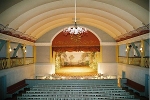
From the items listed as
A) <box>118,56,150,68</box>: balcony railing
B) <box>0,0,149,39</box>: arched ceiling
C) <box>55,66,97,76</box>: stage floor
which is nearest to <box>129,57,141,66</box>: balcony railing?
<box>118,56,150,68</box>: balcony railing

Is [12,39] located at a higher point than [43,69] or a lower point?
higher

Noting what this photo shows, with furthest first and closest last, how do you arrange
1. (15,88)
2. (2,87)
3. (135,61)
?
(135,61)
(15,88)
(2,87)

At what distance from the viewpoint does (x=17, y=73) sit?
14.9m

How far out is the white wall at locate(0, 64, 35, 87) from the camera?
12.9 meters

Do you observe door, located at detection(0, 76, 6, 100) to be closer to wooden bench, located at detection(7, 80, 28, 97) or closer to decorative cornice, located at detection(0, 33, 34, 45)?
wooden bench, located at detection(7, 80, 28, 97)

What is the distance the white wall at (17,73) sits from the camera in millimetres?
12882

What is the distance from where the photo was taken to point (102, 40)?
20859mm

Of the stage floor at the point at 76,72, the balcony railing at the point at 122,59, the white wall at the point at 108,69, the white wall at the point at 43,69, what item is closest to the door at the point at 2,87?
the white wall at the point at 43,69

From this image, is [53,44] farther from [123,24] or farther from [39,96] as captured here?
[39,96]

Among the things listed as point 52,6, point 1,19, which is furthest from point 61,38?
point 1,19

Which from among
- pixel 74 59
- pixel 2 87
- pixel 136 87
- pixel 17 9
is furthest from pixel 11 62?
pixel 74 59

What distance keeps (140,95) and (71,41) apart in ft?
36.3

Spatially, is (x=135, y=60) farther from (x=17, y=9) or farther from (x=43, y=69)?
(x=43, y=69)

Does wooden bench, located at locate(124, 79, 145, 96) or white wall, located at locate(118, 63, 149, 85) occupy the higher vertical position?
white wall, located at locate(118, 63, 149, 85)
